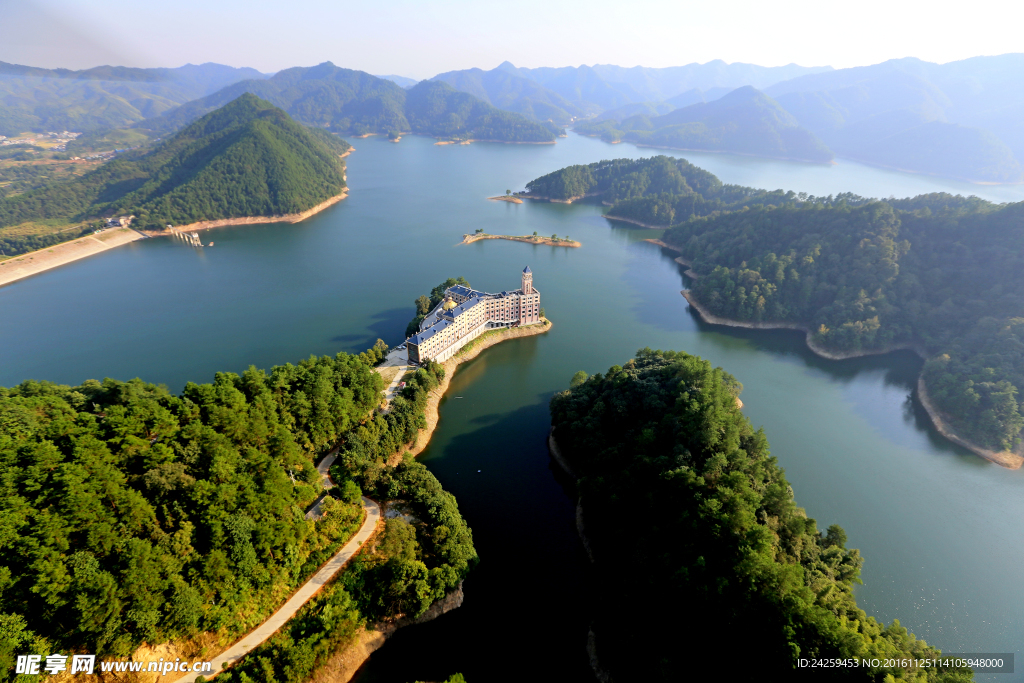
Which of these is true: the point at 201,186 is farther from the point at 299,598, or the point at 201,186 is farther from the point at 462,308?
the point at 299,598

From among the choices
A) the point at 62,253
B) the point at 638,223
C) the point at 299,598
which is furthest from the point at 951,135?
the point at 62,253

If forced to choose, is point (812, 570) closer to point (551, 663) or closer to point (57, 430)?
point (551, 663)

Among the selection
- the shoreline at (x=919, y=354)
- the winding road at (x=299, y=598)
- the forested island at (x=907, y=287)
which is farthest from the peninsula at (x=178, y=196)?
the forested island at (x=907, y=287)

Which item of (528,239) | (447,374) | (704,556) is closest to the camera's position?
(704,556)

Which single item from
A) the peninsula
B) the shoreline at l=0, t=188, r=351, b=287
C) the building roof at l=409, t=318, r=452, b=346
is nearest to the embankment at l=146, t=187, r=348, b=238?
the shoreline at l=0, t=188, r=351, b=287

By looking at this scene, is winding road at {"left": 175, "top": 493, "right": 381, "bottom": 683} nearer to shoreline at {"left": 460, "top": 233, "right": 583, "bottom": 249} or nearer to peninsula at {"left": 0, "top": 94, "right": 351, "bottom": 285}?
shoreline at {"left": 460, "top": 233, "right": 583, "bottom": 249}

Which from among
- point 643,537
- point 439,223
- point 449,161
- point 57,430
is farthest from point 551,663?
point 449,161

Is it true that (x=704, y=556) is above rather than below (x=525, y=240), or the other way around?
below
